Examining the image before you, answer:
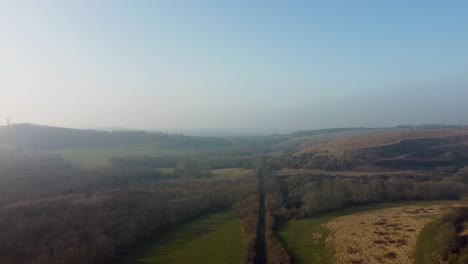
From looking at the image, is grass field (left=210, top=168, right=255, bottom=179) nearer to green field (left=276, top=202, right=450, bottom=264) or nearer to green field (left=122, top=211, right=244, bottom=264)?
green field (left=122, top=211, right=244, bottom=264)

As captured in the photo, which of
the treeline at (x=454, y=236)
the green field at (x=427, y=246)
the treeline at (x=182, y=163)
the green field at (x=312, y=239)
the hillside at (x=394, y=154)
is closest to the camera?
the treeline at (x=454, y=236)

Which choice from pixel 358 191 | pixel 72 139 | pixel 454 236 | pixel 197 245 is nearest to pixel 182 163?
pixel 358 191

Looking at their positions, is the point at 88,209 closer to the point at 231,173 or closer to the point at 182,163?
the point at 231,173

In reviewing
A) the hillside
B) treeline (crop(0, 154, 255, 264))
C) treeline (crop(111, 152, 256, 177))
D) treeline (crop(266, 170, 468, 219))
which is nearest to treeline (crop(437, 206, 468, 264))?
treeline (crop(266, 170, 468, 219))

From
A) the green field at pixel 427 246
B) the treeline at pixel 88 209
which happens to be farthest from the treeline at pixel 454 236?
the treeline at pixel 88 209

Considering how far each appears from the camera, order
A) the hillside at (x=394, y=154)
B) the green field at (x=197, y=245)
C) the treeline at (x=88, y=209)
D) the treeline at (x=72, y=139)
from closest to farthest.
Result: the treeline at (x=88, y=209) < the green field at (x=197, y=245) < the hillside at (x=394, y=154) < the treeline at (x=72, y=139)

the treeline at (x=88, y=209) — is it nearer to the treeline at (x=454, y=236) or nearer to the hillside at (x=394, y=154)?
the hillside at (x=394, y=154)

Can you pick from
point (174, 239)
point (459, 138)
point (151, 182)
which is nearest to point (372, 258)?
point (174, 239)
